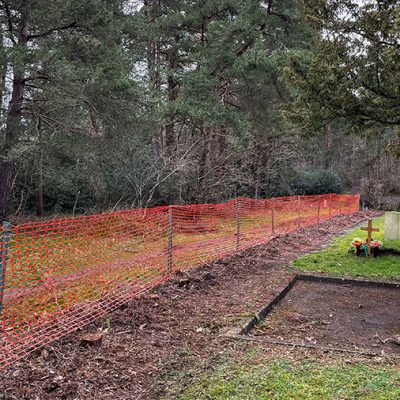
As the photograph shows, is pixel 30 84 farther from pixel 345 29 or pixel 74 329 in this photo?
pixel 74 329

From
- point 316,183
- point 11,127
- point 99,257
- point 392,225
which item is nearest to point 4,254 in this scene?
point 99,257

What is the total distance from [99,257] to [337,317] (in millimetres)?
3495

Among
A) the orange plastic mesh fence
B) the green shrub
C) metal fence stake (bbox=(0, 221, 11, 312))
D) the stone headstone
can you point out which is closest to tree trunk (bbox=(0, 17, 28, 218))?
the orange plastic mesh fence

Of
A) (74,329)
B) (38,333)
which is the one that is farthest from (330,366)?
(38,333)

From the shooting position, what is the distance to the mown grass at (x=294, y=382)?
318cm

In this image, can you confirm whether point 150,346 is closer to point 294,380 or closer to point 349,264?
point 294,380

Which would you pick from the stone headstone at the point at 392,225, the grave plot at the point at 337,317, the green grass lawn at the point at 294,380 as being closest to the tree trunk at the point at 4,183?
the grave plot at the point at 337,317

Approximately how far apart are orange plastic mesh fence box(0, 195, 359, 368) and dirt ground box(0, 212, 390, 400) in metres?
0.22

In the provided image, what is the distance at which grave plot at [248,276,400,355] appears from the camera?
464 centimetres

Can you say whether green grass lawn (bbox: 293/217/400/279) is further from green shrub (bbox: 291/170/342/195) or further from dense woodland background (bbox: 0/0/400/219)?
green shrub (bbox: 291/170/342/195)

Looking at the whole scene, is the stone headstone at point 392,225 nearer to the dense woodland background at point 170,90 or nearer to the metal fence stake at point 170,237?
the dense woodland background at point 170,90

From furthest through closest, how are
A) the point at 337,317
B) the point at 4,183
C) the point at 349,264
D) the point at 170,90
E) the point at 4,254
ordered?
the point at 170,90 → the point at 4,183 → the point at 349,264 → the point at 337,317 → the point at 4,254

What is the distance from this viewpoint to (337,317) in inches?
219

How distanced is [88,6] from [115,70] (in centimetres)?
158
